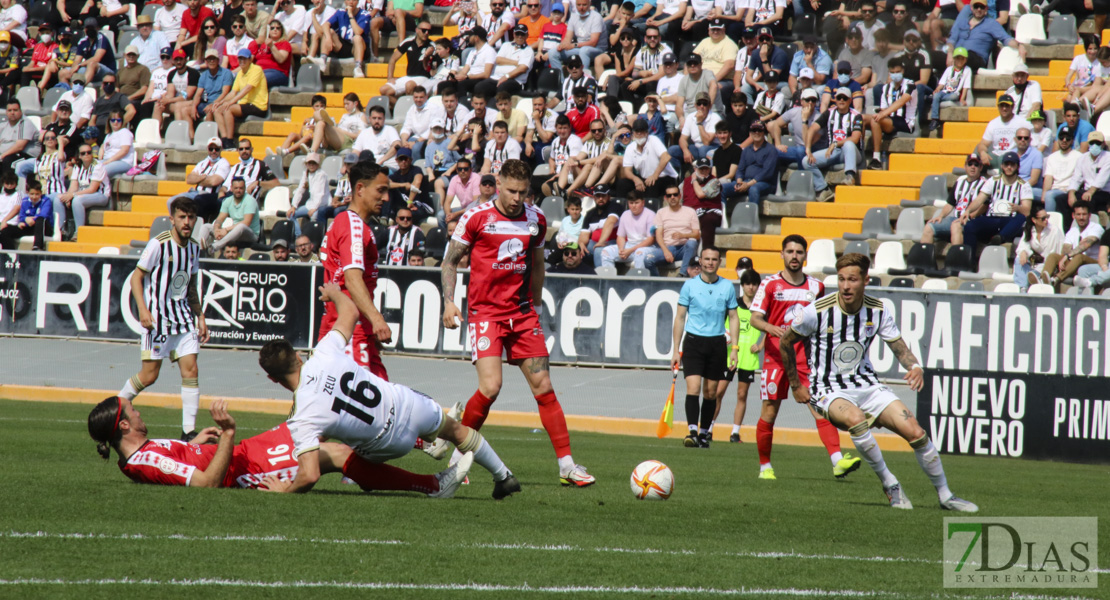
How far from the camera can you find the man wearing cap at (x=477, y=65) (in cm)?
2464

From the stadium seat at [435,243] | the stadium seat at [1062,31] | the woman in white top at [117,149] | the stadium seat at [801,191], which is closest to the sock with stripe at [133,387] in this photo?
the stadium seat at [435,243]

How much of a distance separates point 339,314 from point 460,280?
11.6 meters

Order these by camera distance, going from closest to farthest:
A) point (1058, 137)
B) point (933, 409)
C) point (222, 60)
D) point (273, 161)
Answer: point (933, 409), point (1058, 137), point (273, 161), point (222, 60)

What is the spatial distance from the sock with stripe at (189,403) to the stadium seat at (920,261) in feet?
35.8

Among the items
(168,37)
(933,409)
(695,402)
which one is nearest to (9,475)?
(695,402)

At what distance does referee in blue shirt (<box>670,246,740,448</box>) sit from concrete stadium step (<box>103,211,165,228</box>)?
13810 mm

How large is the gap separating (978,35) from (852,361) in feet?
45.8

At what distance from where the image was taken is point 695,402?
1520 cm

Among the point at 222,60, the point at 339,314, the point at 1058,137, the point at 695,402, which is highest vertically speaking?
the point at 222,60

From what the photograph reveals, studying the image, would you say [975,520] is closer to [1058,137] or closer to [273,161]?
[1058,137]

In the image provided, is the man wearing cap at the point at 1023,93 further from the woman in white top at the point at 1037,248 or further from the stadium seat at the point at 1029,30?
the woman in white top at the point at 1037,248

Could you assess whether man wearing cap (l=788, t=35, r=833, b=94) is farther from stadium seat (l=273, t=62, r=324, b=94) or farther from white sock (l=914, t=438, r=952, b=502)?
white sock (l=914, t=438, r=952, b=502)

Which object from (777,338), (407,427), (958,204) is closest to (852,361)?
(777,338)

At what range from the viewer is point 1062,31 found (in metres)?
21.9
